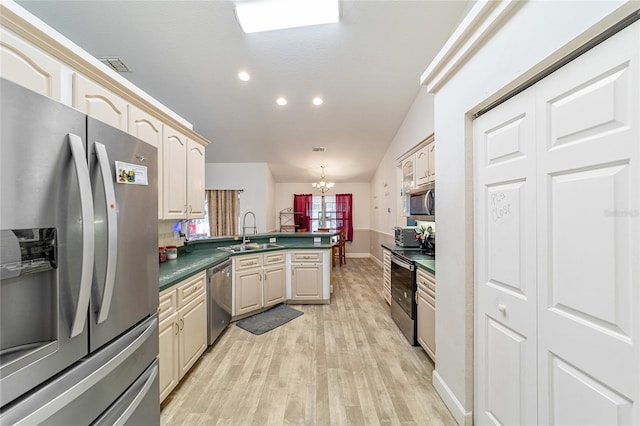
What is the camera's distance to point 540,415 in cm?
110

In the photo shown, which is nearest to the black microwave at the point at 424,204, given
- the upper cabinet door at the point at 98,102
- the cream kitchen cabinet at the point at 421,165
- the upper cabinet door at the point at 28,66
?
A: the cream kitchen cabinet at the point at 421,165

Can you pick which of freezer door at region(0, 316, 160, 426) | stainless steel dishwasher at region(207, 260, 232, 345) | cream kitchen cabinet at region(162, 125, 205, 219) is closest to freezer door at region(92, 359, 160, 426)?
freezer door at region(0, 316, 160, 426)

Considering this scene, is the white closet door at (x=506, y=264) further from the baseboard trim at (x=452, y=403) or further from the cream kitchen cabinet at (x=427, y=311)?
the cream kitchen cabinet at (x=427, y=311)

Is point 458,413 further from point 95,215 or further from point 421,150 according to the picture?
point 421,150

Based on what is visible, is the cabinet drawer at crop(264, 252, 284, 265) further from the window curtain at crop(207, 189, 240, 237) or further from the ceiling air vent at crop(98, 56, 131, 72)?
the ceiling air vent at crop(98, 56, 131, 72)

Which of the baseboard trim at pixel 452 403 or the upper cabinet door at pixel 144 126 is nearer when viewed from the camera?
the baseboard trim at pixel 452 403

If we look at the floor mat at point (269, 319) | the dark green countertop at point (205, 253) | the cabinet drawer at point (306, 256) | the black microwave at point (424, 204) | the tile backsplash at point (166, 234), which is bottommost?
the floor mat at point (269, 319)

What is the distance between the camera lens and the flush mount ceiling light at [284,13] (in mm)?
2174

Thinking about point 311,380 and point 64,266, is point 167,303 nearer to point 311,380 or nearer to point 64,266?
point 64,266

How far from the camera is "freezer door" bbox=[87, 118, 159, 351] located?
0.91 meters

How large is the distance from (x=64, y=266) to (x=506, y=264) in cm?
193

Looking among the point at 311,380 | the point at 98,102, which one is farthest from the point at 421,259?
the point at 98,102

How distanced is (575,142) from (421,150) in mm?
2330

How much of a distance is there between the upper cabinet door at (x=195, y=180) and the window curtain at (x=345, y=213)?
211 inches
